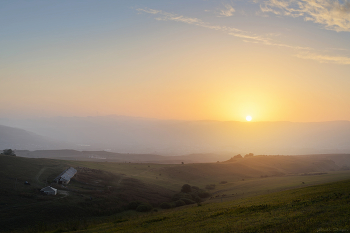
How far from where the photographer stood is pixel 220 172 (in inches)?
3674

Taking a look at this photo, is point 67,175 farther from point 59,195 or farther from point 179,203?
point 179,203

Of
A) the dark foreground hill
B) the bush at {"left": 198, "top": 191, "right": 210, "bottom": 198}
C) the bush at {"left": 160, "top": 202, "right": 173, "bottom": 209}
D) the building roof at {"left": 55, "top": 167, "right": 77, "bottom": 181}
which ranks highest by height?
the building roof at {"left": 55, "top": 167, "right": 77, "bottom": 181}

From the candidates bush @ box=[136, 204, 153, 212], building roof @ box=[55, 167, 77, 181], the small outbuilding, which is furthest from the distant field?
bush @ box=[136, 204, 153, 212]

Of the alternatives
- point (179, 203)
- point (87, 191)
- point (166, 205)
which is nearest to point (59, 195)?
point (87, 191)

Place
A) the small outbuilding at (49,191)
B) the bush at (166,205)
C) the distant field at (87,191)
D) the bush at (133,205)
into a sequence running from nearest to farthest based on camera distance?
the distant field at (87,191) < the small outbuilding at (49,191) < the bush at (133,205) < the bush at (166,205)

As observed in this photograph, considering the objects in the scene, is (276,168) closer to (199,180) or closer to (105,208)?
(199,180)

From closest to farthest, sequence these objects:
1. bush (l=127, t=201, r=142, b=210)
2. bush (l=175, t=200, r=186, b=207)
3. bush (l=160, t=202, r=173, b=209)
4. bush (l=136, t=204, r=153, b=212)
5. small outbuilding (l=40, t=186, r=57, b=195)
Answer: bush (l=136, t=204, r=153, b=212) < small outbuilding (l=40, t=186, r=57, b=195) < bush (l=127, t=201, r=142, b=210) < bush (l=160, t=202, r=173, b=209) < bush (l=175, t=200, r=186, b=207)

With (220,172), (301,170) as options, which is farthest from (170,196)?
(301,170)

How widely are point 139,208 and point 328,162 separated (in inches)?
5021

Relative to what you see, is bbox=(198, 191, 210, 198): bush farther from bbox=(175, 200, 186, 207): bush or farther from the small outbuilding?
the small outbuilding

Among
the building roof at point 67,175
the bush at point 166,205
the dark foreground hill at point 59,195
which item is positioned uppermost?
the building roof at point 67,175

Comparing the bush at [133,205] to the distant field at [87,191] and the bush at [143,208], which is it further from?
the bush at [143,208]

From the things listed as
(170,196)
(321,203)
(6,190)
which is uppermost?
(321,203)

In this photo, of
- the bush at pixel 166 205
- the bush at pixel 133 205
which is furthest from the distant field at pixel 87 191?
the bush at pixel 166 205
